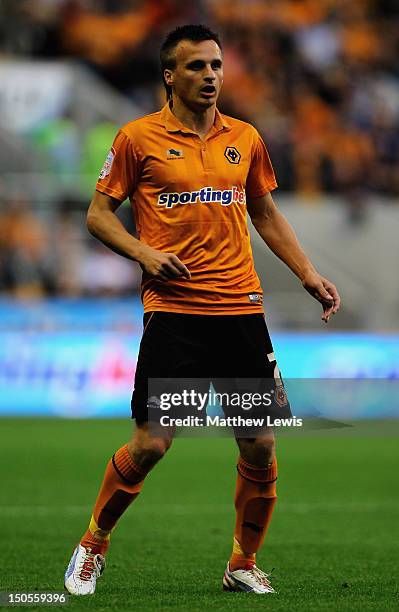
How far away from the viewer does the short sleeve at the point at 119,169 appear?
5.83 meters

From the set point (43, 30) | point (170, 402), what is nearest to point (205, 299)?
point (170, 402)

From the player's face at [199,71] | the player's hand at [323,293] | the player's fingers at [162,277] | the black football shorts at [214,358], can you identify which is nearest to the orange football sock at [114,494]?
the black football shorts at [214,358]

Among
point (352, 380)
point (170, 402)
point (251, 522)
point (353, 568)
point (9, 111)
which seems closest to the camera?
point (170, 402)

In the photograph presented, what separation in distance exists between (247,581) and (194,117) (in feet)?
6.70

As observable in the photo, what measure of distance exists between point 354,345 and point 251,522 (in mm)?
10486

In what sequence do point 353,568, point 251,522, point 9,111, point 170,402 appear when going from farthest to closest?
1. point 9,111
2. point 353,568
3. point 251,522
4. point 170,402

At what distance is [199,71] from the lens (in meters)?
5.87

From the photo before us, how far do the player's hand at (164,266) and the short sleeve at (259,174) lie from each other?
742mm

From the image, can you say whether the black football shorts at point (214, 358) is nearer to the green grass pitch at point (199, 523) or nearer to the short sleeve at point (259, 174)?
the short sleeve at point (259, 174)

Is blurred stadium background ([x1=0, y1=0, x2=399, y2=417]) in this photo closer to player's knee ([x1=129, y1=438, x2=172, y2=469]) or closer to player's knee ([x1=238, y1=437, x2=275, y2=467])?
player's knee ([x1=238, y1=437, x2=275, y2=467])

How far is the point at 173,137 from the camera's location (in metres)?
5.91

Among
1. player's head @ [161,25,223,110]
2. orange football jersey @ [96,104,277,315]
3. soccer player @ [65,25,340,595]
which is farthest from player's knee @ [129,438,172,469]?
player's head @ [161,25,223,110]

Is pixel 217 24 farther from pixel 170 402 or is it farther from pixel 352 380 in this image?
pixel 170 402

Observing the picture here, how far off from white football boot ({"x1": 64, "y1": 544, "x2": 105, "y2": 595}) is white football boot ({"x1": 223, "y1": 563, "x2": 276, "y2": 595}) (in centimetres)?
58
